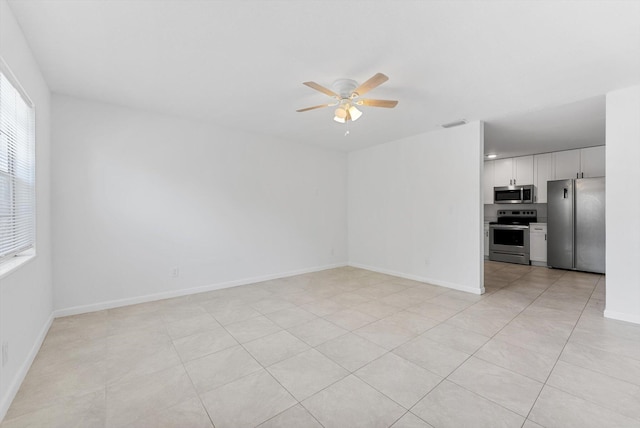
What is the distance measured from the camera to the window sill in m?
1.74

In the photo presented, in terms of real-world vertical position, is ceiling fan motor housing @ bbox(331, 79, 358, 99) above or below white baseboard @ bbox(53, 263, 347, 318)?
above

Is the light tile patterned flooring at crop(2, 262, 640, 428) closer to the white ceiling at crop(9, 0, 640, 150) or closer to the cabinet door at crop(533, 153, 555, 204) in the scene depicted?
the white ceiling at crop(9, 0, 640, 150)

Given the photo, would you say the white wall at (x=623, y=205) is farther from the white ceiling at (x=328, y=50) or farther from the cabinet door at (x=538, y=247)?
the cabinet door at (x=538, y=247)

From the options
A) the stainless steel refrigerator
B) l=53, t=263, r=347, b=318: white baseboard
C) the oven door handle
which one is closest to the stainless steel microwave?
the stainless steel refrigerator

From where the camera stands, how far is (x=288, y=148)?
5.11 metres

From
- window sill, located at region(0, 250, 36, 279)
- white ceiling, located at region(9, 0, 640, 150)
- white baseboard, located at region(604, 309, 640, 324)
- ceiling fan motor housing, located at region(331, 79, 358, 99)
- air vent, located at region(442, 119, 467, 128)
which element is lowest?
white baseboard, located at region(604, 309, 640, 324)

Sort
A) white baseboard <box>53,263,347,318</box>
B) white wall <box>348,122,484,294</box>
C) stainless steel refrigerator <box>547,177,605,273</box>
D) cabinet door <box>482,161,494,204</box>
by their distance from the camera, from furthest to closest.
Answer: cabinet door <box>482,161,494,204</box> < stainless steel refrigerator <box>547,177,605,273</box> < white wall <box>348,122,484,294</box> < white baseboard <box>53,263,347,318</box>

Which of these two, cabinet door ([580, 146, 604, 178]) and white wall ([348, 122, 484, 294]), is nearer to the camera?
white wall ([348, 122, 484, 294])

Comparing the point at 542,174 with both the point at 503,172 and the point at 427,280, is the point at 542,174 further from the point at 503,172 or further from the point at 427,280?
the point at 427,280

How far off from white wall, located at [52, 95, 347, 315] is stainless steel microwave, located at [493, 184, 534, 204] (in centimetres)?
449

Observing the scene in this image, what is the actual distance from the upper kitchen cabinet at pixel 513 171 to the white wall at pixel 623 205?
134 inches

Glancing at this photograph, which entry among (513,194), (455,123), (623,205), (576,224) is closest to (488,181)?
(513,194)

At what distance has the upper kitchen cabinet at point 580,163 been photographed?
5352 millimetres

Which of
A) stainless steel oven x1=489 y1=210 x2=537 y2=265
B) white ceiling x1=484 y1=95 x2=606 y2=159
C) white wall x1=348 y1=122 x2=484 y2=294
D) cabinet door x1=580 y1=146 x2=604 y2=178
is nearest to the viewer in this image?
white ceiling x1=484 y1=95 x2=606 y2=159
